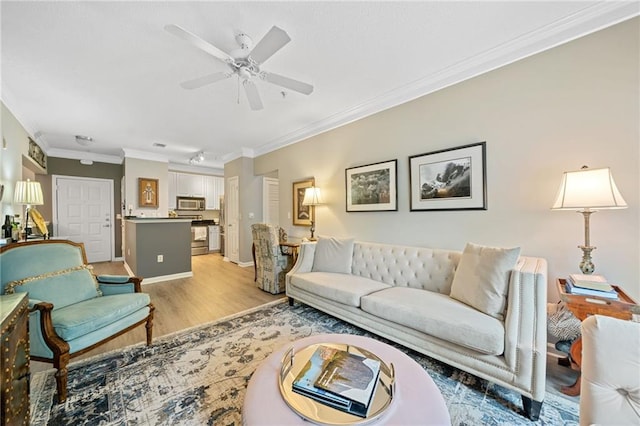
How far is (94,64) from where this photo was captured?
2334mm

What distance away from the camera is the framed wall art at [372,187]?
10.0 ft

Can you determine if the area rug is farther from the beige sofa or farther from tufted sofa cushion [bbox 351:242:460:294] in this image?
tufted sofa cushion [bbox 351:242:460:294]

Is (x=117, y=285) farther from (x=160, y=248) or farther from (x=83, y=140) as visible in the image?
(x=83, y=140)

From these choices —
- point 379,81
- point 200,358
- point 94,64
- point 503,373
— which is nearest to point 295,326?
point 200,358

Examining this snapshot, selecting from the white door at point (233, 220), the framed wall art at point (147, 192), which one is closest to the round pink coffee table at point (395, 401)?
the white door at point (233, 220)

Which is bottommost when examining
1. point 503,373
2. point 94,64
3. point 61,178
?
point 503,373

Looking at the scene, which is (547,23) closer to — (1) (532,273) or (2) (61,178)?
(1) (532,273)

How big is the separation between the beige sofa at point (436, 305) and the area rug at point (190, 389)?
161mm

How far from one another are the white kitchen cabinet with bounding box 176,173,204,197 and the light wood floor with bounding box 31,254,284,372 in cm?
257

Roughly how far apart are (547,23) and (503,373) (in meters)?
2.57

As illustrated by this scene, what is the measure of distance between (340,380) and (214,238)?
7138 millimetres

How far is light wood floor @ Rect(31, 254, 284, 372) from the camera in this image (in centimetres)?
243

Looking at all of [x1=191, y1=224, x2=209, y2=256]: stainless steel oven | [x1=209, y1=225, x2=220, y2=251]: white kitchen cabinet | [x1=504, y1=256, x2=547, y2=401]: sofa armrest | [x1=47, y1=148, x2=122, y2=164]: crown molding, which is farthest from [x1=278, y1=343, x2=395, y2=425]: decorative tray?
[x1=47, y1=148, x2=122, y2=164]: crown molding

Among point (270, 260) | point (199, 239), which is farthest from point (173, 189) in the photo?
point (270, 260)
